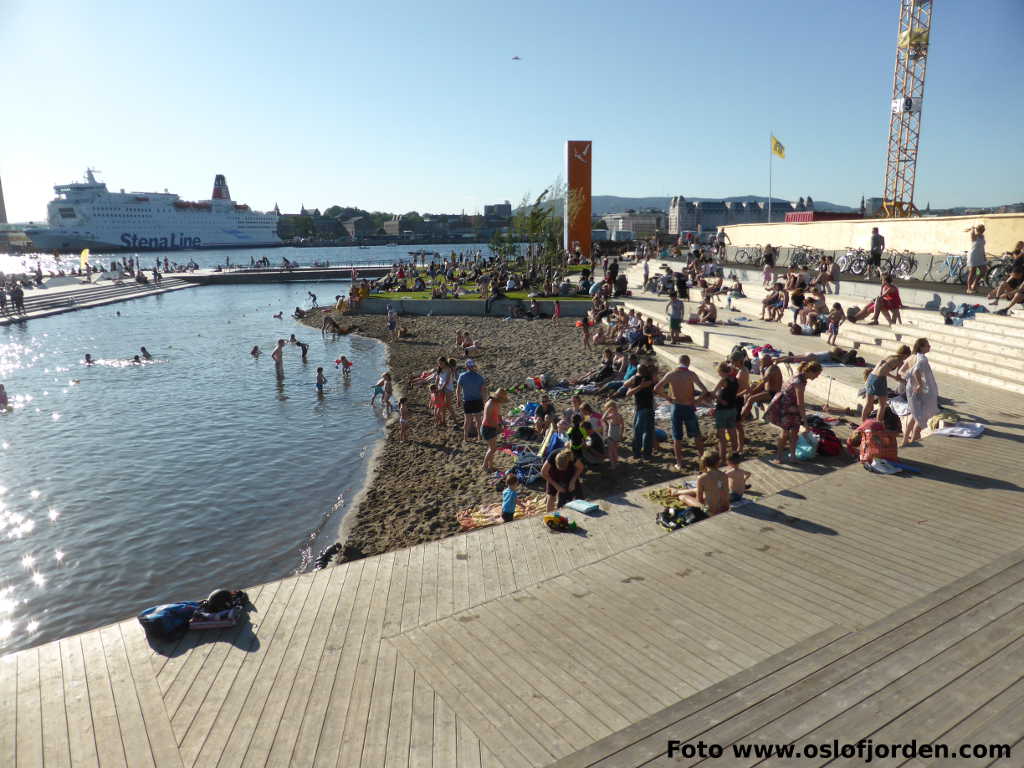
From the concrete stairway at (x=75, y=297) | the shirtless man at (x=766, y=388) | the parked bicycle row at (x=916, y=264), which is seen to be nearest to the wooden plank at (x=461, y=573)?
the shirtless man at (x=766, y=388)

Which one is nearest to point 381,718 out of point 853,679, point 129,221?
point 853,679

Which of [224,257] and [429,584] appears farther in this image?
[224,257]

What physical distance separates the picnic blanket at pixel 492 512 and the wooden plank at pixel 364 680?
278 centimetres

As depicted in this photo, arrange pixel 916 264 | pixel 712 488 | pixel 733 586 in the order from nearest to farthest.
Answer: pixel 733 586 < pixel 712 488 < pixel 916 264

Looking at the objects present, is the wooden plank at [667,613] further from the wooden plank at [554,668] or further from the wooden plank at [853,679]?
the wooden plank at [554,668]

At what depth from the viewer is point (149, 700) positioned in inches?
167

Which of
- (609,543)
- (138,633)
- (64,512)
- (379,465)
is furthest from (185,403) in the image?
(609,543)

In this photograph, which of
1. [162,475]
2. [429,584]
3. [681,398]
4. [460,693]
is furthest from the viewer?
[162,475]

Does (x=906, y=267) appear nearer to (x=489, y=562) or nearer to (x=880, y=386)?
(x=880, y=386)

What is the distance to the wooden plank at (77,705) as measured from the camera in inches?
150

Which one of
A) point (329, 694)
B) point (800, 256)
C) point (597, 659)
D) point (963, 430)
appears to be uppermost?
point (800, 256)

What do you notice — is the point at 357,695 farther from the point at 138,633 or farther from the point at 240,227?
the point at 240,227

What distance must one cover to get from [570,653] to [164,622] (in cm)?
338

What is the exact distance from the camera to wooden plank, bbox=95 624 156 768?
3.77 m
